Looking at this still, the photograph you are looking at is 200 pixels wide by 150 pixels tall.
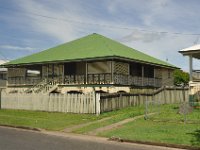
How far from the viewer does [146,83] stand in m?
37.8

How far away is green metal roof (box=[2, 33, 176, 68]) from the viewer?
33562mm

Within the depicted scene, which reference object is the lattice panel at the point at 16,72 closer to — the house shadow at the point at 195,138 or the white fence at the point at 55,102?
the white fence at the point at 55,102

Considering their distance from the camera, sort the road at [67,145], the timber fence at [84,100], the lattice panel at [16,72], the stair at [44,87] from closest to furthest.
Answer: the road at [67,145]
the timber fence at [84,100]
the stair at [44,87]
the lattice panel at [16,72]

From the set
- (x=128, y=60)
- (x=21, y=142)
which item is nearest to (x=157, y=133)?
(x=21, y=142)

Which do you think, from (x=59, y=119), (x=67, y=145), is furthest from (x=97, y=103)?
(x=67, y=145)

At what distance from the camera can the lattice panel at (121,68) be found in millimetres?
33656

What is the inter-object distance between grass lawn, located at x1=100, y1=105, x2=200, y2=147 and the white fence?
5.67m

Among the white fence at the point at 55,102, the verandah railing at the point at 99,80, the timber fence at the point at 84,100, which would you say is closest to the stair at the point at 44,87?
the verandah railing at the point at 99,80

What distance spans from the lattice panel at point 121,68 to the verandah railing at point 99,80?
1.95ft

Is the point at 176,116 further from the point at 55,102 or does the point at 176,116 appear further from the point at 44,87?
the point at 44,87

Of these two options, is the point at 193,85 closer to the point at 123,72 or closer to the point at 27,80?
the point at 123,72

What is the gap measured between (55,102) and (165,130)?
1254 cm

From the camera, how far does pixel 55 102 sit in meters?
27.0

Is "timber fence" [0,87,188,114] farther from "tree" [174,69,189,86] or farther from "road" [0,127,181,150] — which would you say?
"tree" [174,69,189,86]
